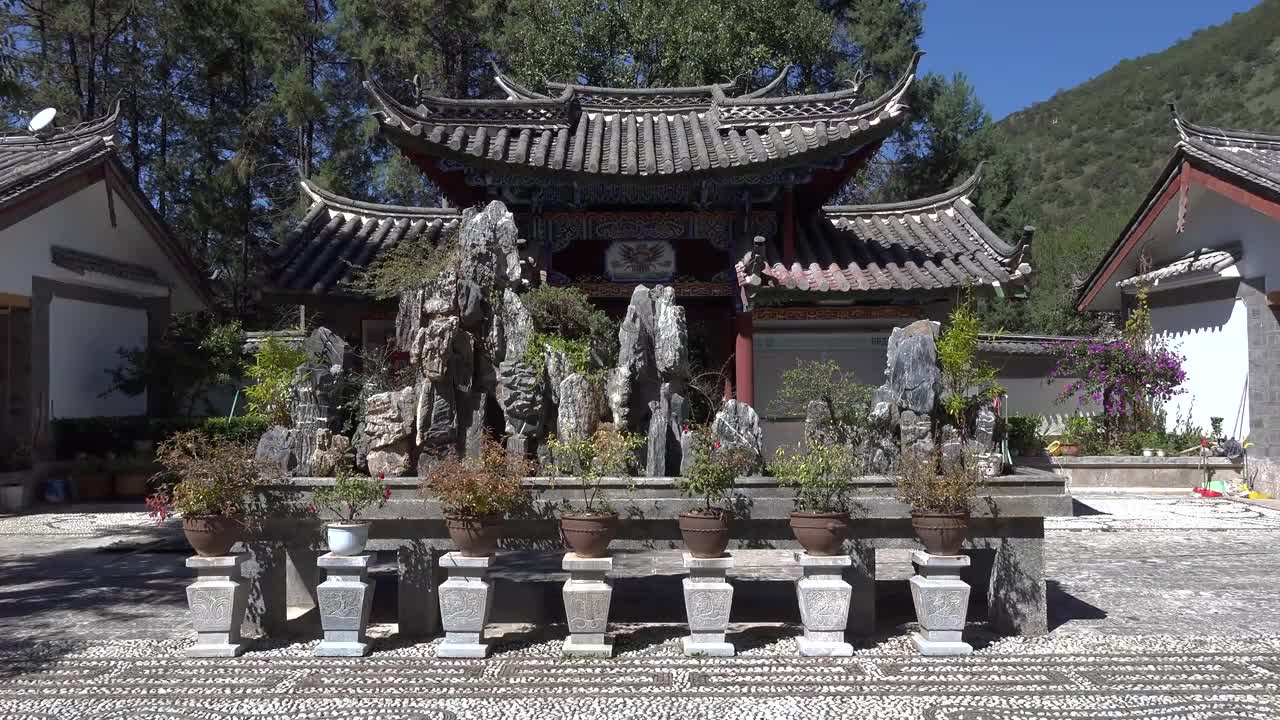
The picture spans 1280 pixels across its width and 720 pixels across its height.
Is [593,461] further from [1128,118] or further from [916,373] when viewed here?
[1128,118]

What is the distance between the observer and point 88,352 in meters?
12.9

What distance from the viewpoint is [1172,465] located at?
13164 mm

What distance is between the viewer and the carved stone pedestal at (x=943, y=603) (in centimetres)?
505

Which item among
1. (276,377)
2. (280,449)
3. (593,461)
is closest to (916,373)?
(593,461)

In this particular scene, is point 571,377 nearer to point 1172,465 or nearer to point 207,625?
point 207,625

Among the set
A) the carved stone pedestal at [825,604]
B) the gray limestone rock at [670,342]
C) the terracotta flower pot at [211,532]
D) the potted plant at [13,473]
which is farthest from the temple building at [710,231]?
the terracotta flower pot at [211,532]

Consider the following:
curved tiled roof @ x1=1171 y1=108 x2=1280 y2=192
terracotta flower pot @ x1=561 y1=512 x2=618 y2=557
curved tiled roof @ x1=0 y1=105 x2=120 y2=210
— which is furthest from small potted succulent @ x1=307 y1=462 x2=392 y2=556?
curved tiled roof @ x1=1171 y1=108 x2=1280 y2=192

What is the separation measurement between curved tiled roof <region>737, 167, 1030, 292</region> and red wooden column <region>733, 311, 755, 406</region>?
0.72 meters

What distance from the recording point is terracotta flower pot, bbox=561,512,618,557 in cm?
503

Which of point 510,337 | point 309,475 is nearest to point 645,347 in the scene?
point 510,337

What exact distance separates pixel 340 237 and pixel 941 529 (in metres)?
9.50

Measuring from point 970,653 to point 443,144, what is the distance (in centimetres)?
739

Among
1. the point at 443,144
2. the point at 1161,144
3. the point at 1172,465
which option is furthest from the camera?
the point at 1161,144

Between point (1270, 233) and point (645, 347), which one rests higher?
A: point (1270, 233)
